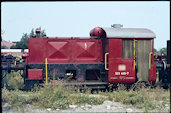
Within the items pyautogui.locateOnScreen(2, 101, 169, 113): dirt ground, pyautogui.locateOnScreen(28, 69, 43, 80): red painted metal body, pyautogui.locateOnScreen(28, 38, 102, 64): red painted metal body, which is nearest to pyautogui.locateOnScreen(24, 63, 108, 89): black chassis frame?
pyautogui.locateOnScreen(28, 69, 43, 80): red painted metal body

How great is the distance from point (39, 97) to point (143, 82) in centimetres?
470

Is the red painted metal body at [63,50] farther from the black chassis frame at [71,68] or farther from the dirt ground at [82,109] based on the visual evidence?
the dirt ground at [82,109]

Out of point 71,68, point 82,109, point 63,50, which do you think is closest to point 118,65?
point 71,68

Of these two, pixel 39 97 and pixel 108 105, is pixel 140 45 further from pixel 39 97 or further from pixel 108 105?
pixel 39 97

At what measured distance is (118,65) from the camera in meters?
8.62

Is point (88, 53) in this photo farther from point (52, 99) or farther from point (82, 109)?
point (82, 109)

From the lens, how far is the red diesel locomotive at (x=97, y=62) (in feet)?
28.3

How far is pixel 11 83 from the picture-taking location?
1036cm

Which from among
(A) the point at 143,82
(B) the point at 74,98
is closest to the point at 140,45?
(A) the point at 143,82

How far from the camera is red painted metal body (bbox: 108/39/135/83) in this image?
28.3 ft

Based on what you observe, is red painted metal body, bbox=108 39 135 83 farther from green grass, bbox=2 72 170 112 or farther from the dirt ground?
the dirt ground

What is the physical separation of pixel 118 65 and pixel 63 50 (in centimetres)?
269

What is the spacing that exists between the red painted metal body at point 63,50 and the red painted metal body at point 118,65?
990mm

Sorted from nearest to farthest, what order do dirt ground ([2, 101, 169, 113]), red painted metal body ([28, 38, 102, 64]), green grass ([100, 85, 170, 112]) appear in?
dirt ground ([2, 101, 169, 113])
green grass ([100, 85, 170, 112])
red painted metal body ([28, 38, 102, 64])
